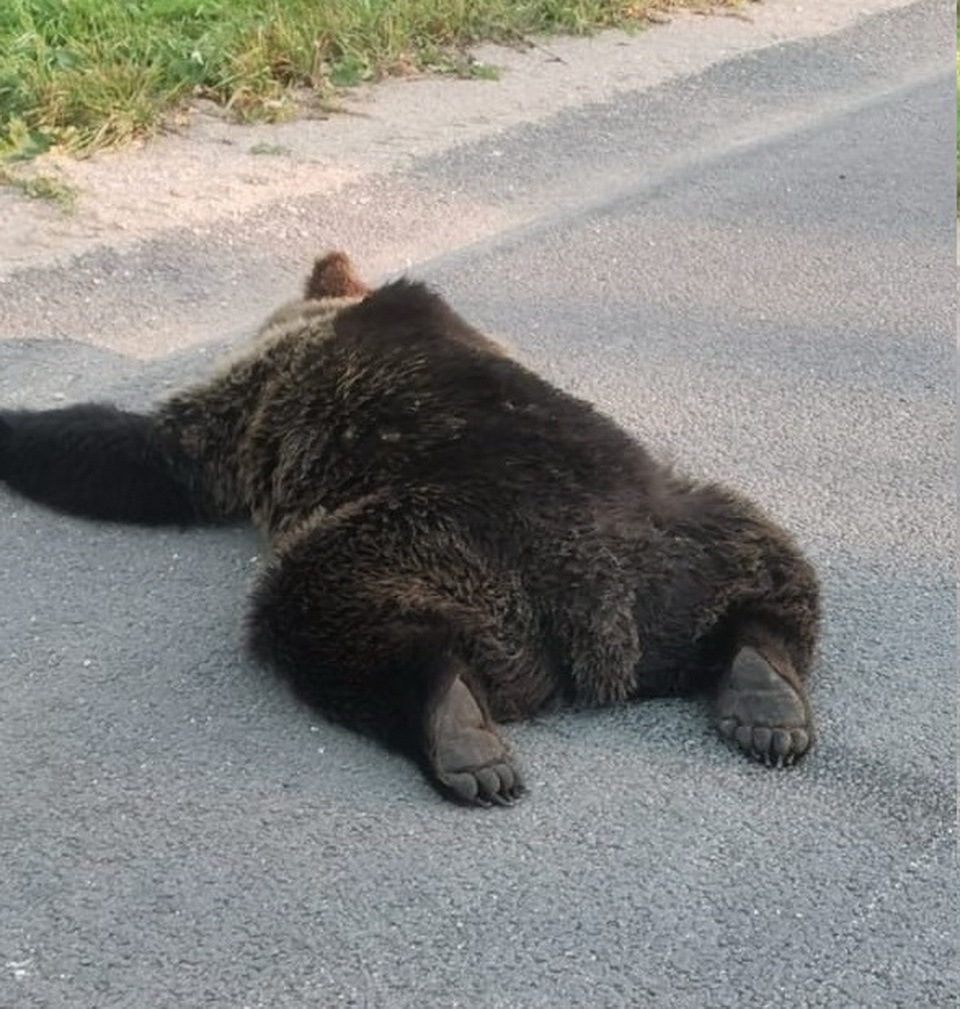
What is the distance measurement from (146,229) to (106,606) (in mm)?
2787

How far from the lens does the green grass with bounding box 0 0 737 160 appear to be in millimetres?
7668

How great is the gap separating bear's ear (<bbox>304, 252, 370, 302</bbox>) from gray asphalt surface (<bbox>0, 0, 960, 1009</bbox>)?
0.52 metres

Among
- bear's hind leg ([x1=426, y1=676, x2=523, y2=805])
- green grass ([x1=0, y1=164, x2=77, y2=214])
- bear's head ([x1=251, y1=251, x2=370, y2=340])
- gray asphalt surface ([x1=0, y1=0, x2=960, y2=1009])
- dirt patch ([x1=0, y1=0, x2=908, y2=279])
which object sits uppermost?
bear's head ([x1=251, y1=251, x2=370, y2=340])

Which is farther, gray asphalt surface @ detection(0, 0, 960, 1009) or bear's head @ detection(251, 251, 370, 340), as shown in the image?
bear's head @ detection(251, 251, 370, 340)

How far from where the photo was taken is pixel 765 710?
13.4 feet

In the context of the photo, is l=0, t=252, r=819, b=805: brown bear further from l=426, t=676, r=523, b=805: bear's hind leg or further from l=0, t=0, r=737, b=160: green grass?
l=0, t=0, r=737, b=160: green grass

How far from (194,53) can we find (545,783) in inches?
208

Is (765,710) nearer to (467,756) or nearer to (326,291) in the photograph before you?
(467,756)

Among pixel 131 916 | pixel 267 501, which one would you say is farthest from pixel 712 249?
pixel 131 916

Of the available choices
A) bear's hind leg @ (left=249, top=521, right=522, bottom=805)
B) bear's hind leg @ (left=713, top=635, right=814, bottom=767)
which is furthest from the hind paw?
bear's hind leg @ (left=249, top=521, right=522, bottom=805)

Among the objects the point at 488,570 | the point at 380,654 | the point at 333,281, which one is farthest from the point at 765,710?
the point at 333,281

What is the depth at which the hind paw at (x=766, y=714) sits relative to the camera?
4.08 m

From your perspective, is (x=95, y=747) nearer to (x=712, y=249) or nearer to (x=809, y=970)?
(x=809, y=970)

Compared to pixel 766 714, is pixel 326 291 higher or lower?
higher
